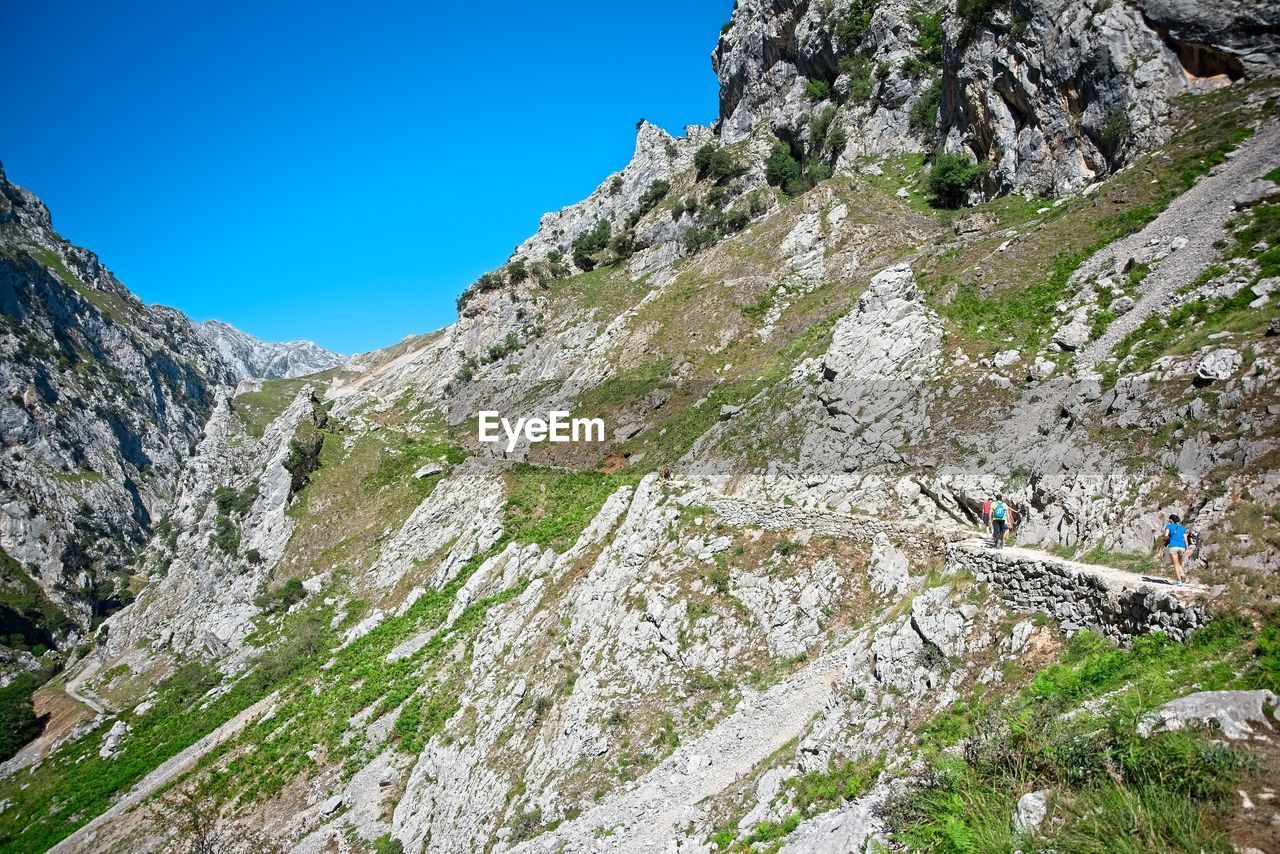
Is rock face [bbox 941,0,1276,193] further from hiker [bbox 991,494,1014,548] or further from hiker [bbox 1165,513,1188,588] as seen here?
hiker [bbox 1165,513,1188,588]

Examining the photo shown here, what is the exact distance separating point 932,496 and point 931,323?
34.3 ft

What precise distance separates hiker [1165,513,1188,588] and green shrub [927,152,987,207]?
39.2m

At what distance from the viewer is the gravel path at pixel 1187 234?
66.4 feet

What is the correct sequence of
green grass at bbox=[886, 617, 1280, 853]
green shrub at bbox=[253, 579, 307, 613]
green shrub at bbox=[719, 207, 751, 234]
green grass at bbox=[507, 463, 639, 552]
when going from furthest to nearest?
green shrub at bbox=[719, 207, 751, 234], green shrub at bbox=[253, 579, 307, 613], green grass at bbox=[507, 463, 639, 552], green grass at bbox=[886, 617, 1280, 853]

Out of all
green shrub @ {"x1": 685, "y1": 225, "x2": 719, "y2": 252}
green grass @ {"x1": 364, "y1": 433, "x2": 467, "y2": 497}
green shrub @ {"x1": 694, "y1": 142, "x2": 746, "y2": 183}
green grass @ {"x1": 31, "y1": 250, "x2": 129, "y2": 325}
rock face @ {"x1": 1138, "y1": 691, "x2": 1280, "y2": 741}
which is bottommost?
rock face @ {"x1": 1138, "y1": 691, "x2": 1280, "y2": 741}

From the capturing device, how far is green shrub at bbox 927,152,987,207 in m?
42.9

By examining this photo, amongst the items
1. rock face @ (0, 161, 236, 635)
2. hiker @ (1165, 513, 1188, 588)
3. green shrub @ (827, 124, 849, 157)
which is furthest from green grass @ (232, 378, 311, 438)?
hiker @ (1165, 513, 1188, 588)

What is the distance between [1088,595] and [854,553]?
25.2 feet

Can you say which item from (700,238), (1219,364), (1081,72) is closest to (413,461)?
(700,238)

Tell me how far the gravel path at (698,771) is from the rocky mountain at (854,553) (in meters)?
0.13

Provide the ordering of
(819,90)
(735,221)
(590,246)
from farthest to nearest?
(590,246)
(819,90)
(735,221)

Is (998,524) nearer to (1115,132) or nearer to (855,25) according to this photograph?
(1115,132)

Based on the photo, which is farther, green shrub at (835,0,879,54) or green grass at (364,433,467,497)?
green shrub at (835,0,879,54)

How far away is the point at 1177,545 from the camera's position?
11328 millimetres
